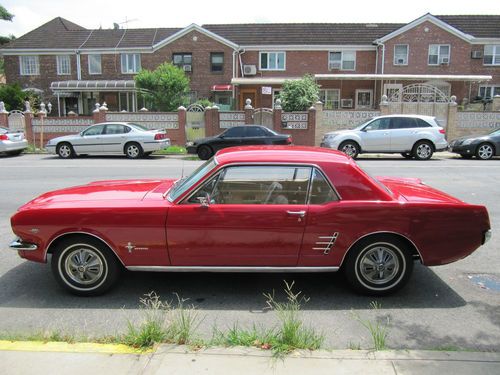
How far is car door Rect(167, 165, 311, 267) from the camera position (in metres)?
4.45

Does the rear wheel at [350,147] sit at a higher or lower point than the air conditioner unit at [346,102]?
lower

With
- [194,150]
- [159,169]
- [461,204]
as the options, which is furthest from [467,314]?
[194,150]

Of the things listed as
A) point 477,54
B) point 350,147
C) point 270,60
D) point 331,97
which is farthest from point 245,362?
point 477,54

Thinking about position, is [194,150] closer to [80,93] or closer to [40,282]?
[40,282]

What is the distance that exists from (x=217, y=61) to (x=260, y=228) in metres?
32.1

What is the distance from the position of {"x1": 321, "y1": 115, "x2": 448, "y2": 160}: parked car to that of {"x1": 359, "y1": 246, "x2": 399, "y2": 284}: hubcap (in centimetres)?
1357

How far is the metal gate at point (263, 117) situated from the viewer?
23.4 m

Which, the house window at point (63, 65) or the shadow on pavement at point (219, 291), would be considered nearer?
the shadow on pavement at point (219, 291)

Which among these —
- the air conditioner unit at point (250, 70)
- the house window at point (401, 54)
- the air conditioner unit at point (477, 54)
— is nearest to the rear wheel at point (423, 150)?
the house window at point (401, 54)

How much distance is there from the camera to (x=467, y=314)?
4348mm

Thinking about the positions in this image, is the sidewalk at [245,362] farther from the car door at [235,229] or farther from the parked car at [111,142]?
the parked car at [111,142]

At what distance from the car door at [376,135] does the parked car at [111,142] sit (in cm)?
788

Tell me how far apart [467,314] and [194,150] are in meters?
15.1

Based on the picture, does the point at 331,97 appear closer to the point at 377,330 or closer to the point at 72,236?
the point at 72,236
